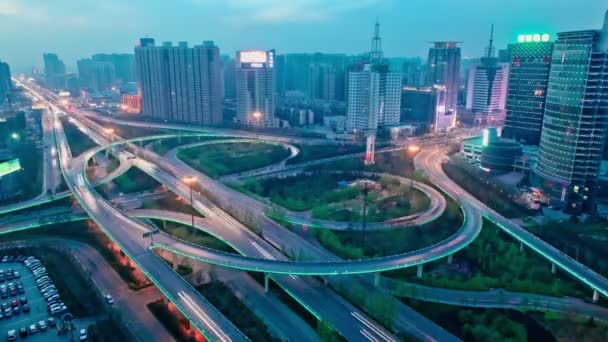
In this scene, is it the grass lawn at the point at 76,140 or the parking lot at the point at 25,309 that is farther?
the grass lawn at the point at 76,140

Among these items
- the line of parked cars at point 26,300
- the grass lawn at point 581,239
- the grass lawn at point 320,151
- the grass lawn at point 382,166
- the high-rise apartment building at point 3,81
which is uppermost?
the high-rise apartment building at point 3,81

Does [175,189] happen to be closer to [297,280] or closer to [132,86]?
[297,280]

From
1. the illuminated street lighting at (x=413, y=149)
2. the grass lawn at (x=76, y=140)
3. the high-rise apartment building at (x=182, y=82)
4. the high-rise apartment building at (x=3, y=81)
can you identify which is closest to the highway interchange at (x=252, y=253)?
the illuminated street lighting at (x=413, y=149)

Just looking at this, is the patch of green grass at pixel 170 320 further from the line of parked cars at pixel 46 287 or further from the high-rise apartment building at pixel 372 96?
the high-rise apartment building at pixel 372 96

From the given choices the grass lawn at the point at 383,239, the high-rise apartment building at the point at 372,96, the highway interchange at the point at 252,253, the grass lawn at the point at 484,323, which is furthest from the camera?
the high-rise apartment building at the point at 372,96

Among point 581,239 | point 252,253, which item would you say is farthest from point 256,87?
point 581,239

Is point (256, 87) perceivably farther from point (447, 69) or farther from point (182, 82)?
point (447, 69)

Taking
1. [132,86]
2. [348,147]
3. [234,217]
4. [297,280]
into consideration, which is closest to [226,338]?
[297,280]
